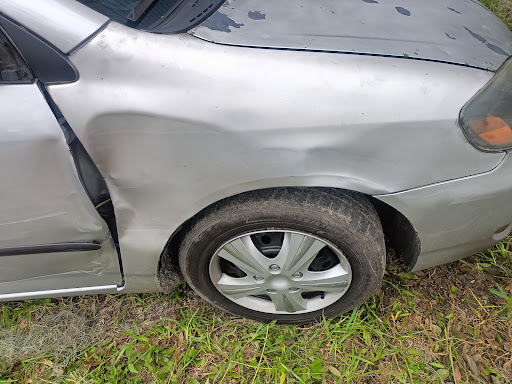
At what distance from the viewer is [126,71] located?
1178 mm

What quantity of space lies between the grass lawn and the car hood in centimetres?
99

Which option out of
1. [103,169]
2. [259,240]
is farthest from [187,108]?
[259,240]

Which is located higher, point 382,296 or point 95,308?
point 382,296

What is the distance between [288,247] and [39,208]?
0.79 m

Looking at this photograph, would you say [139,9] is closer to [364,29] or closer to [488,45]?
[364,29]

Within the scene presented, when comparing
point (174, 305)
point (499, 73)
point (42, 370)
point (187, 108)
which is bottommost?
point (42, 370)

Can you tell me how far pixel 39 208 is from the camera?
1316mm

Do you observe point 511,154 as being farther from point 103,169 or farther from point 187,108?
point 103,169

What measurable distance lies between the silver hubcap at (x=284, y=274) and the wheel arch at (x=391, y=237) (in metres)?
0.16

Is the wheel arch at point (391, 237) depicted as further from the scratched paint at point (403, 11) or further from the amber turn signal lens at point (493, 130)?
the scratched paint at point (403, 11)

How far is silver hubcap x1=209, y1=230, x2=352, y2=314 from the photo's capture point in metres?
1.47

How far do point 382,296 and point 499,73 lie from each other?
995mm

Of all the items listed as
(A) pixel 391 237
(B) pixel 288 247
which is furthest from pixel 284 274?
(A) pixel 391 237

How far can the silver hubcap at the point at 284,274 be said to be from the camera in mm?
1467
